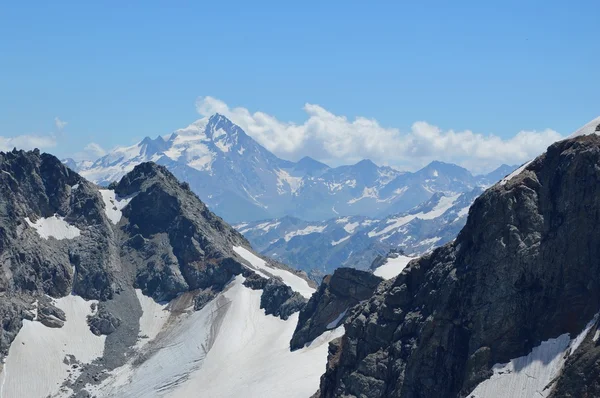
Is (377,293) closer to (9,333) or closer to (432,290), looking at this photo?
(432,290)

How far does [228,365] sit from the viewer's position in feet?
564

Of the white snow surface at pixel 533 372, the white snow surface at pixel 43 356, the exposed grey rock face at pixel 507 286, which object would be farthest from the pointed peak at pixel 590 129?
the white snow surface at pixel 43 356

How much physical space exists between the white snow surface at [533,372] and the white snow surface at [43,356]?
10992cm

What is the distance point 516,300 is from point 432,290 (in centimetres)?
1375

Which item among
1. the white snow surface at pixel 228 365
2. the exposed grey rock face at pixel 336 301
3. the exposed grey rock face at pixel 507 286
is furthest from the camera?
the exposed grey rock face at pixel 336 301

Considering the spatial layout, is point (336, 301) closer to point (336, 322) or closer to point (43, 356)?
point (336, 322)

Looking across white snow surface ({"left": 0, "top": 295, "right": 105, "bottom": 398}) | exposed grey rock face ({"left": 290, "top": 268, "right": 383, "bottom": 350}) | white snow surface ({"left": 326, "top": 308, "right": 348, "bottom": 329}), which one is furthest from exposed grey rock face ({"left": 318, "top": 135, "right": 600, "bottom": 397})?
white snow surface ({"left": 0, "top": 295, "right": 105, "bottom": 398})

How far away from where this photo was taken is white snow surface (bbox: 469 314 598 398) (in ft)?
272

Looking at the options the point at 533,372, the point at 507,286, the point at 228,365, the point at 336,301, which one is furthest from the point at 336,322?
the point at 533,372

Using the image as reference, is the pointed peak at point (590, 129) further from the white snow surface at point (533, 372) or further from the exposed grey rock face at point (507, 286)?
the white snow surface at point (533, 372)

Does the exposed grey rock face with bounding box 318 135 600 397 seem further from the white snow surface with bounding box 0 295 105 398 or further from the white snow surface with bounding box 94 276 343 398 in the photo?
the white snow surface with bounding box 0 295 105 398

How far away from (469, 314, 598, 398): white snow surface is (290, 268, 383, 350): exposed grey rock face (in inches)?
3220

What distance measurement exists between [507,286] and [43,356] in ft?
405

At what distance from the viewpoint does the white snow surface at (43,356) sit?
16725cm
